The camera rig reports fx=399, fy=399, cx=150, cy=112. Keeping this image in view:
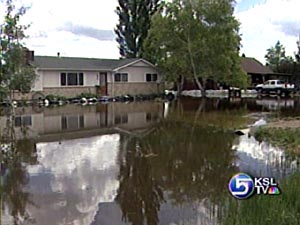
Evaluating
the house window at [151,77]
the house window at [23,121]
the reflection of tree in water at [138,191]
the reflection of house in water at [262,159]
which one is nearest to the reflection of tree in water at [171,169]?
the reflection of tree in water at [138,191]

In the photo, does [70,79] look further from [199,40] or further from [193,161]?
[193,161]

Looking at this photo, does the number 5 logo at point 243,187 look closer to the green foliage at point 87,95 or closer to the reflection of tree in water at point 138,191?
the reflection of tree in water at point 138,191

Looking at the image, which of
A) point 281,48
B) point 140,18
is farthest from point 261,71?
point 281,48

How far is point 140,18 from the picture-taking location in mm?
44750

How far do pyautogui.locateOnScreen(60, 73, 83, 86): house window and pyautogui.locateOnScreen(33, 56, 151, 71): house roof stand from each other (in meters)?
0.65

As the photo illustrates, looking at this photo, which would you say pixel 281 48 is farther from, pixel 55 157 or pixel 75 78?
pixel 55 157

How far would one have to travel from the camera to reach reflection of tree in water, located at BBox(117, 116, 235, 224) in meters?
7.04

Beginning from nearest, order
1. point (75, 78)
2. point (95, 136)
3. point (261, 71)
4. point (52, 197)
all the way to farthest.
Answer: point (52, 197) < point (95, 136) < point (75, 78) < point (261, 71)

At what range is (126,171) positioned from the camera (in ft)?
30.0

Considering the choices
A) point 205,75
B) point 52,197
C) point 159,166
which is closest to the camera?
point 52,197

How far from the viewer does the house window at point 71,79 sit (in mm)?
32188

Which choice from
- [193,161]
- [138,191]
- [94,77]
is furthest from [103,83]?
[138,191]

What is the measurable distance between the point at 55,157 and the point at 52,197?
3.65 meters

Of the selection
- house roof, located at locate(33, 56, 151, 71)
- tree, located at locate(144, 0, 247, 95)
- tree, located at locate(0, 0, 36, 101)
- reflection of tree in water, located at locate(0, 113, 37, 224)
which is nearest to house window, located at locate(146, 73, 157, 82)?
tree, located at locate(144, 0, 247, 95)
